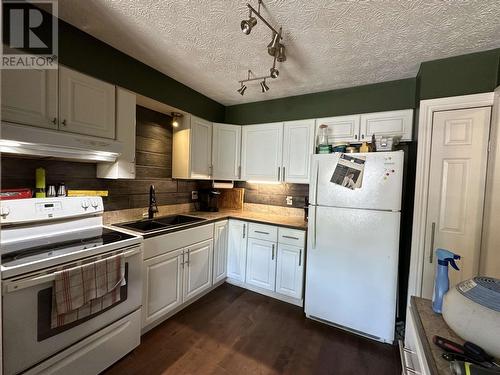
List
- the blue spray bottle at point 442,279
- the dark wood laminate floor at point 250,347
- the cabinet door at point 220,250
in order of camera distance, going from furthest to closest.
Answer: the cabinet door at point 220,250 → the dark wood laminate floor at point 250,347 → the blue spray bottle at point 442,279

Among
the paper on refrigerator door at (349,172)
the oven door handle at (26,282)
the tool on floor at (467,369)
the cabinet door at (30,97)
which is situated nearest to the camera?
the tool on floor at (467,369)

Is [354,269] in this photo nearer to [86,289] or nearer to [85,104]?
[86,289]

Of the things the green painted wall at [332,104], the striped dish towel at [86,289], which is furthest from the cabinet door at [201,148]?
the striped dish towel at [86,289]

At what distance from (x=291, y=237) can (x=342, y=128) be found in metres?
1.33

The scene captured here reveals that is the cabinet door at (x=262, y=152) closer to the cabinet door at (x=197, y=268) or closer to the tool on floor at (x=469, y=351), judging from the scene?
the cabinet door at (x=197, y=268)

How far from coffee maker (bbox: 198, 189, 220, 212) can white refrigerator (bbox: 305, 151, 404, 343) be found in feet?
4.64

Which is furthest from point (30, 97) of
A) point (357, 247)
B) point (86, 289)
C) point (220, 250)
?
point (357, 247)

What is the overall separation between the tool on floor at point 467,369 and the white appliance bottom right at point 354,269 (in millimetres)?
1384

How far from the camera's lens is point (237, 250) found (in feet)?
9.19

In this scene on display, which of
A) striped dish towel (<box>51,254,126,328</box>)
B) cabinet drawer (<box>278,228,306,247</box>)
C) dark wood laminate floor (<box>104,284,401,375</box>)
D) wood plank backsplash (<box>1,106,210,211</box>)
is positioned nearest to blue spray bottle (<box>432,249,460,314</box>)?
dark wood laminate floor (<box>104,284,401,375</box>)

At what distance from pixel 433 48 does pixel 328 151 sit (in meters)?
1.09

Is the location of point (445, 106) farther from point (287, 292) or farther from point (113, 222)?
point (113, 222)

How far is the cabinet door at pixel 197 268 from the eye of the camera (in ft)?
7.52

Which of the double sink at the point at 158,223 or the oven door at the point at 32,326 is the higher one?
the double sink at the point at 158,223
